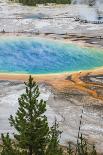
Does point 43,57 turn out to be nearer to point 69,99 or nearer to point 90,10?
point 69,99

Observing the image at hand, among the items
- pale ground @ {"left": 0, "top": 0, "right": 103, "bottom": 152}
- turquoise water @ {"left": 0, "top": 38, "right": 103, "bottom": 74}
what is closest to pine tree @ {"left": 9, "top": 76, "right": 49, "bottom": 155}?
pale ground @ {"left": 0, "top": 0, "right": 103, "bottom": 152}

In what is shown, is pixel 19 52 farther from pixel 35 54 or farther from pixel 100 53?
pixel 100 53

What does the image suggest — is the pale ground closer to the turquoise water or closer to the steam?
the turquoise water

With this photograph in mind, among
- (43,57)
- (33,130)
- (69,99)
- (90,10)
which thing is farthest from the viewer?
(90,10)

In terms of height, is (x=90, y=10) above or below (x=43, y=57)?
above

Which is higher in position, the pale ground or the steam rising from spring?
the steam rising from spring

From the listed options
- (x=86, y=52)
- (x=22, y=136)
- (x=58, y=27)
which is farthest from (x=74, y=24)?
(x=22, y=136)

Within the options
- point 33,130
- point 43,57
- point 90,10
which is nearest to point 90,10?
point 90,10

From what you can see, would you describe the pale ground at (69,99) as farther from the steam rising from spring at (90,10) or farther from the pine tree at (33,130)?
the steam rising from spring at (90,10)

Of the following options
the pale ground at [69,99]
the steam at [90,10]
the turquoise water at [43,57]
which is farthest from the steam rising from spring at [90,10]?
the turquoise water at [43,57]
